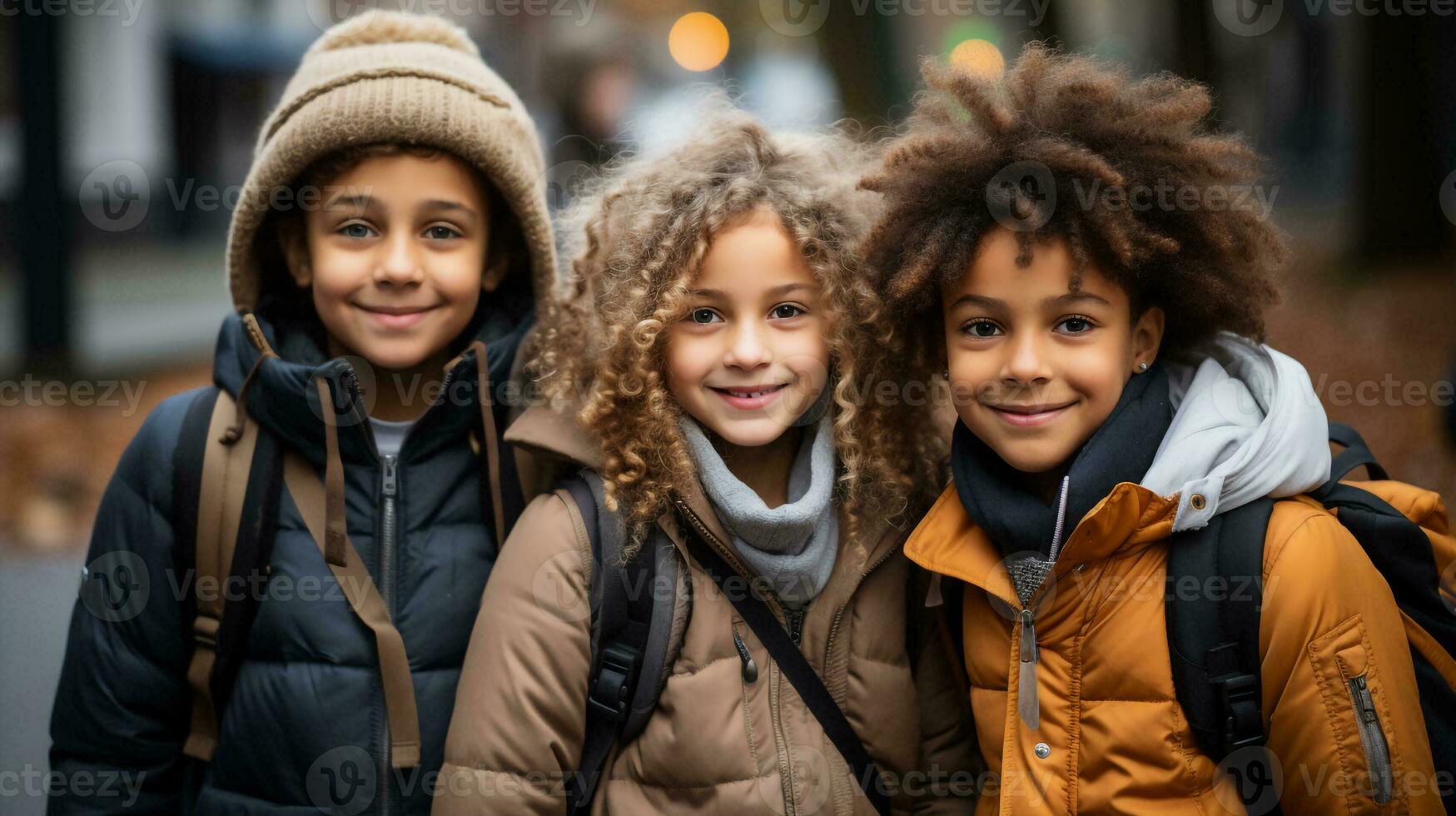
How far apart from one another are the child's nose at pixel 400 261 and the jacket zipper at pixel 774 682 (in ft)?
2.94

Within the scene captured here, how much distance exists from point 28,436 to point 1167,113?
7535 mm

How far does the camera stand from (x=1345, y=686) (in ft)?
7.88

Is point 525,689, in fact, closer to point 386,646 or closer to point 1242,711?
point 386,646

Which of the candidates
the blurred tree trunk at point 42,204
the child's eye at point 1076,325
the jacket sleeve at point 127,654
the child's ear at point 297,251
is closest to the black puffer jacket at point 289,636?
the jacket sleeve at point 127,654

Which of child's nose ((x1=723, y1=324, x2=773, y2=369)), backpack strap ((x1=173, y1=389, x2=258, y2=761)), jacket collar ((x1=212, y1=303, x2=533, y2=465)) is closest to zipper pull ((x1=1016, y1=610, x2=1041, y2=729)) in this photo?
child's nose ((x1=723, y1=324, x2=773, y2=369))

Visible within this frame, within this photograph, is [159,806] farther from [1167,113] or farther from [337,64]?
[1167,113]

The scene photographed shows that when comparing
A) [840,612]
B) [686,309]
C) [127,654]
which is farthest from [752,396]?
[127,654]

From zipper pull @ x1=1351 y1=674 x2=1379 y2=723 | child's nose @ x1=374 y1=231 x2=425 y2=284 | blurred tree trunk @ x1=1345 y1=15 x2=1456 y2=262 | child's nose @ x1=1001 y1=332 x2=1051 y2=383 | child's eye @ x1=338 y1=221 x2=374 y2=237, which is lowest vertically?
zipper pull @ x1=1351 y1=674 x2=1379 y2=723

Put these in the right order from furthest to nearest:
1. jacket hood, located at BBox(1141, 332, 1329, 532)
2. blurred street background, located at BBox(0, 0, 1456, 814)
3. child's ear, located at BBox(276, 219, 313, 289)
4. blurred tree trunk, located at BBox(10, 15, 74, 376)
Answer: blurred tree trunk, located at BBox(10, 15, 74, 376)
blurred street background, located at BBox(0, 0, 1456, 814)
child's ear, located at BBox(276, 219, 313, 289)
jacket hood, located at BBox(1141, 332, 1329, 532)

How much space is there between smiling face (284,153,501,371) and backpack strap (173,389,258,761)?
42cm

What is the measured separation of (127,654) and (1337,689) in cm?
279

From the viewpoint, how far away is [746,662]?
2775mm

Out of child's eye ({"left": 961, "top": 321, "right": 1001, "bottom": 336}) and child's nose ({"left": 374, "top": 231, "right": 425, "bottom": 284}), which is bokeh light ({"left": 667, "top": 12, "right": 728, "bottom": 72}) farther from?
child's eye ({"left": 961, "top": 321, "right": 1001, "bottom": 336})

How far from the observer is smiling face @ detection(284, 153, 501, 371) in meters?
3.05
